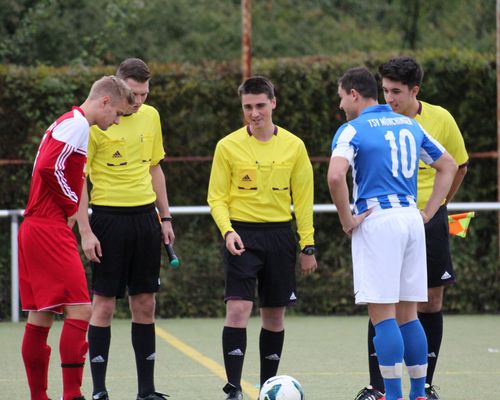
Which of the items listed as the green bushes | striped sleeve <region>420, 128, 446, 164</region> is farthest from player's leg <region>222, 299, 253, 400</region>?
the green bushes

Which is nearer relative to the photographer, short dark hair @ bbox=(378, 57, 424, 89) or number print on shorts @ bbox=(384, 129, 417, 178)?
number print on shorts @ bbox=(384, 129, 417, 178)

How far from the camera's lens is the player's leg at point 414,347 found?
6.72 metres

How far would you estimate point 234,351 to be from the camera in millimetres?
7281

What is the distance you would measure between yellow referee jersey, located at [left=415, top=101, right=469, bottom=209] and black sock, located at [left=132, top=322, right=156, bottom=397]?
6.24 feet

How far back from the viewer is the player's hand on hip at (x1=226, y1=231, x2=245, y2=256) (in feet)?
23.7

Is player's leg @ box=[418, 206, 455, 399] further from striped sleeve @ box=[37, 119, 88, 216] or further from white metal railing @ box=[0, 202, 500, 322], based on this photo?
white metal railing @ box=[0, 202, 500, 322]

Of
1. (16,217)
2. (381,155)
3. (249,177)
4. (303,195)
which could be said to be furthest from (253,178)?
(16,217)

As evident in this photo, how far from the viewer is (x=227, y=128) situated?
13.0 m

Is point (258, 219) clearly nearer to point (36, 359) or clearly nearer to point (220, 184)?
point (220, 184)

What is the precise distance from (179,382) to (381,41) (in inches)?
562

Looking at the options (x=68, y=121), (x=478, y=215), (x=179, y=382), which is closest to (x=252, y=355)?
(x=179, y=382)

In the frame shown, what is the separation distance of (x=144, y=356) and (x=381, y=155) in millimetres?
2032

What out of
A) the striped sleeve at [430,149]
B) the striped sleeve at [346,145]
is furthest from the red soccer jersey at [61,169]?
the striped sleeve at [430,149]

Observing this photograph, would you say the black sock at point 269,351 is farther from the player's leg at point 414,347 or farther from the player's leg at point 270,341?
the player's leg at point 414,347
